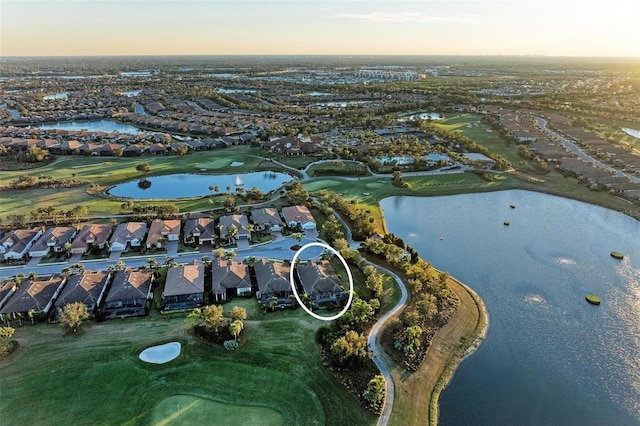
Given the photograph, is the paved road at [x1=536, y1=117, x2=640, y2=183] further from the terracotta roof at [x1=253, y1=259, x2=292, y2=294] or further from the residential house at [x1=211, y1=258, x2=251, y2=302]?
the residential house at [x1=211, y1=258, x2=251, y2=302]

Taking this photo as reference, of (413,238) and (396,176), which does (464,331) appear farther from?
(396,176)

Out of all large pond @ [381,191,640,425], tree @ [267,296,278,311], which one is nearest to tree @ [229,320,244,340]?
tree @ [267,296,278,311]

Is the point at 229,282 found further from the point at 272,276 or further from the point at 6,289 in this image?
the point at 6,289

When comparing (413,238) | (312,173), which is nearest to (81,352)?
(413,238)

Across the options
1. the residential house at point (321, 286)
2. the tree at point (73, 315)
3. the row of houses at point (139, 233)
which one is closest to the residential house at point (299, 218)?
the row of houses at point (139, 233)

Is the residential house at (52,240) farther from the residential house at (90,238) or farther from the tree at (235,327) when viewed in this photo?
the tree at (235,327)

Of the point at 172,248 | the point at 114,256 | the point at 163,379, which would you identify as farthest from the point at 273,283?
the point at 114,256
